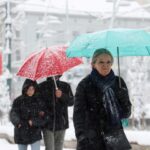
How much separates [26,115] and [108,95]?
297 cm

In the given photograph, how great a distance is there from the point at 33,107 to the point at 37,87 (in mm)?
290

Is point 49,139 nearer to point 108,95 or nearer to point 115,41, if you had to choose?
point 115,41

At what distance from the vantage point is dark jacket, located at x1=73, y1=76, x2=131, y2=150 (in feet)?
15.2

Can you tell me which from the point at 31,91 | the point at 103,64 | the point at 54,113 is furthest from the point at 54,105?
the point at 103,64

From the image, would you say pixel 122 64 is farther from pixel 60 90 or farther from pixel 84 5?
pixel 60 90

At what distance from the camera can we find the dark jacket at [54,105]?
740 cm

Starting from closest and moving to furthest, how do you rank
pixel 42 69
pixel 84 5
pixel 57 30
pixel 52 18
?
1. pixel 42 69
2. pixel 52 18
3. pixel 57 30
4. pixel 84 5

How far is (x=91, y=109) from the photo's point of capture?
473 cm

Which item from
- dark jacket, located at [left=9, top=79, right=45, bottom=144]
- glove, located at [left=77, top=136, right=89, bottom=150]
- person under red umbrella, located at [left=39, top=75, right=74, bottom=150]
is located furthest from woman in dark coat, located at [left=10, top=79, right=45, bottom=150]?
glove, located at [left=77, top=136, right=89, bottom=150]

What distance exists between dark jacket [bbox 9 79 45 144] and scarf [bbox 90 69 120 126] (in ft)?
8.91

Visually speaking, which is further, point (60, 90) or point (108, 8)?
point (108, 8)

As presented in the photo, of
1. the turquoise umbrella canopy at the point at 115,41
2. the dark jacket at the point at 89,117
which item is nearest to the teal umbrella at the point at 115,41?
the turquoise umbrella canopy at the point at 115,41

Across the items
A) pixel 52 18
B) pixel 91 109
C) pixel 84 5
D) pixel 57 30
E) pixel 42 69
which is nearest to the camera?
pixel 91 109

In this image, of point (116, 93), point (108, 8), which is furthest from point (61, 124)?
point (108, 8)
